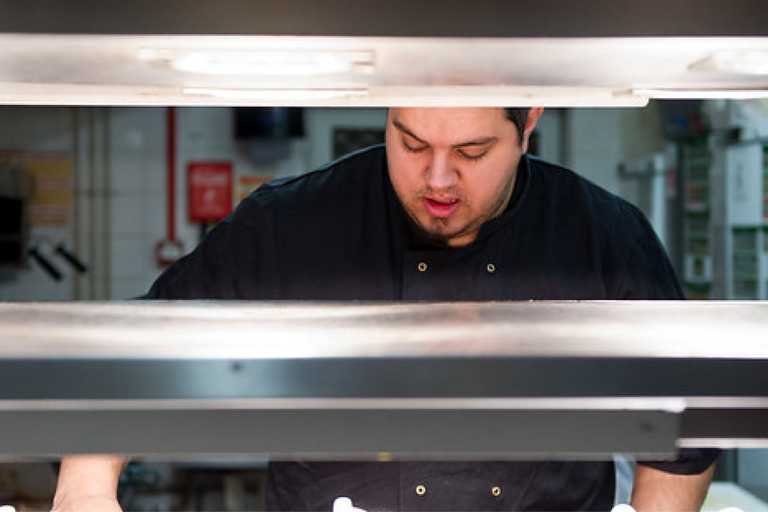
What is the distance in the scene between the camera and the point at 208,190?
5.10m

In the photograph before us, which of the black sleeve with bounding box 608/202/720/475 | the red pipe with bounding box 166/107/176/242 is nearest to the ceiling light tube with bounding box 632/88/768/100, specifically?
the black sleeve with bounding box 608/202/720/475

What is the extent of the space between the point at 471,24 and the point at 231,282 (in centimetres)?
111

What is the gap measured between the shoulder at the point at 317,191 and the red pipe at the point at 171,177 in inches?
129

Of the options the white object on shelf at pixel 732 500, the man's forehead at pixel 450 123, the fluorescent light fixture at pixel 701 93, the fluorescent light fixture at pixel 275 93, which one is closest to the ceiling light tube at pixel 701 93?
the fluorescent light fixture at pixel 701 93

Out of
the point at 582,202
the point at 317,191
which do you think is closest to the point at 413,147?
the point at 317,191

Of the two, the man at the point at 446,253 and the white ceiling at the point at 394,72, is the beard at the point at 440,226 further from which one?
the white ceiling at the point at 394,72

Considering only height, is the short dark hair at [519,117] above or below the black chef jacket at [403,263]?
above

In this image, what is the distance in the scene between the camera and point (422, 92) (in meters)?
0.92

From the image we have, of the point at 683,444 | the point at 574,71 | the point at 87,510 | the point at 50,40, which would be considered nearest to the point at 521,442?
the point at 683,444

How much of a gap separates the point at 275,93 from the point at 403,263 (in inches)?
33.4

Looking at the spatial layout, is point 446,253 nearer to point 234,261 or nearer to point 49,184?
point 234,261

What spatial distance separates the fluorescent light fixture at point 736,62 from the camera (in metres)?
0.84

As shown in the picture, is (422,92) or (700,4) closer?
(700,4)

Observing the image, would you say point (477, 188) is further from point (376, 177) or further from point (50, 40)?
point (50, 40)
